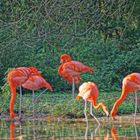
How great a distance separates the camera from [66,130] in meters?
10.6

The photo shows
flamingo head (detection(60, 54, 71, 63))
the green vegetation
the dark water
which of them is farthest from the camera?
the green vegetation

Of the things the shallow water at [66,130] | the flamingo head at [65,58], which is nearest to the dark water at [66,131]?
the shallow water at [66,130]

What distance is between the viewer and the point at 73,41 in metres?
15.8

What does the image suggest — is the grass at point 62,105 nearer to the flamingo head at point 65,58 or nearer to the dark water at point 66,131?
the dark water at point 66,131

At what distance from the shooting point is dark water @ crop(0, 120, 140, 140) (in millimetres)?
9898

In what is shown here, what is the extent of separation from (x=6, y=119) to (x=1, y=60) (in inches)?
133

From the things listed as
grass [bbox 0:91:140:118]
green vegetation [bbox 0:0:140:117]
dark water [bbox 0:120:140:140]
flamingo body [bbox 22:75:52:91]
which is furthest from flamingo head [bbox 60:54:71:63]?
dark water [bbox 0:120:140:140]

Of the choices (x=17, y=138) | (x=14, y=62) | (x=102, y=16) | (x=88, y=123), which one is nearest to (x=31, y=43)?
(x=14, y=62)

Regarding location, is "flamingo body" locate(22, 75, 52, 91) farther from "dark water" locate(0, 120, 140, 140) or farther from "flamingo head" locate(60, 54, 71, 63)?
"flamingo head" locate(60, 54, 71, 63)

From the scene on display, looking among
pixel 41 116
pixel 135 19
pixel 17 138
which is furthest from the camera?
pixel 135 19

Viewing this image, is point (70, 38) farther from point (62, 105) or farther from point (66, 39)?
point (62, 105)

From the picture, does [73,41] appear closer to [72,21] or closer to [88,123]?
[72,21]

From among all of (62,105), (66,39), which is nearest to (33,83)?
(62,105)

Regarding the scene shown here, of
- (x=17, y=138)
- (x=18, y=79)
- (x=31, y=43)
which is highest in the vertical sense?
(x=31, y=43)
